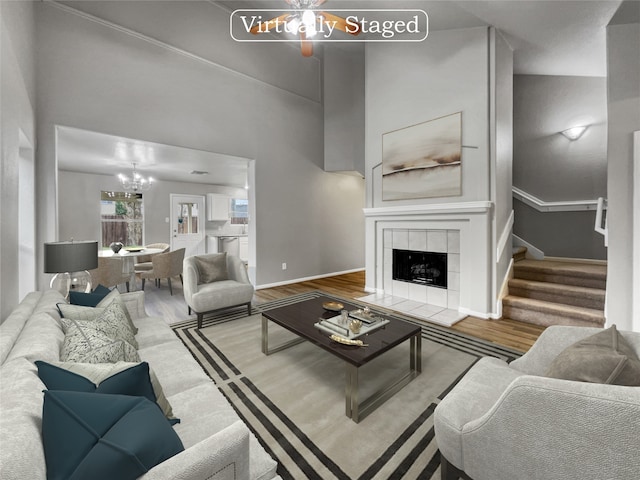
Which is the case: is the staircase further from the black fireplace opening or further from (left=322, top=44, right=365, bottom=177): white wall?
(left=322, top=44, right=365, bottom=177): white wall

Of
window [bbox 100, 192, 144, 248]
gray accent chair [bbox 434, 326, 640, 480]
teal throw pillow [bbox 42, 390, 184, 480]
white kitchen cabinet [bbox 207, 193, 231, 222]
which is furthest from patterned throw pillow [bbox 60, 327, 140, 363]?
white kitchen cabinet [bbox 207, 193, 231, 222]

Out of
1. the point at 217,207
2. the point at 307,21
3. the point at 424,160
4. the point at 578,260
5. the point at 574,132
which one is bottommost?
the point at 578,260

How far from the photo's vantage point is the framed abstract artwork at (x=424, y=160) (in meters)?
3.62

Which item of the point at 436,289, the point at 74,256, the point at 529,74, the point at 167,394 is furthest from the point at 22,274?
the point at 529,74

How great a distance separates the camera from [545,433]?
0.86 meters

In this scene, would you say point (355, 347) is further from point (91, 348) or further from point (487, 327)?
point (487, 327)

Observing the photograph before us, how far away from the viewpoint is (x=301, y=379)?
2113 mm

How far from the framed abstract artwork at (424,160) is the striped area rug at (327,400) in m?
1.94

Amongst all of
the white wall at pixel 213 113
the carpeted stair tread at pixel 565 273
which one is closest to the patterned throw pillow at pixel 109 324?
Result: the white wall at pixel 213 113

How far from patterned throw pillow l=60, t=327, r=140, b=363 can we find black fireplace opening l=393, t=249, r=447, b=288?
3.62 metres

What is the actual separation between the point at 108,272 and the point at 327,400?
3.79 metres

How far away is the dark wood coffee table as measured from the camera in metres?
1.69

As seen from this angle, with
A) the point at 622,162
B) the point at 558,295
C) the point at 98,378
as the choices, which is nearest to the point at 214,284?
the point at 98,378

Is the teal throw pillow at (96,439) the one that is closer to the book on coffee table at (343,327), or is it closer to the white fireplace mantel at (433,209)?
the book on coffee table at (343,327)
